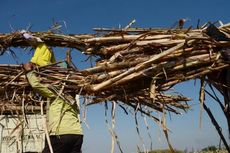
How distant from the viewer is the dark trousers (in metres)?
3.69

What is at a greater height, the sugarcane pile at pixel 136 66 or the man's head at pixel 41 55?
the man's head at pixel 41 55

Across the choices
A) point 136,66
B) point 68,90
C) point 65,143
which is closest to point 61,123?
point 65,143

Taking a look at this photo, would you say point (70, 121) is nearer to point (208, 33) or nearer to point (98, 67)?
point (98, 67)

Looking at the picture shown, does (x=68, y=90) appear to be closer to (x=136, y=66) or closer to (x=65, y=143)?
(x=65, y=143)

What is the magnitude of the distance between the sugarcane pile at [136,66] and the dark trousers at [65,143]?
1.39 feet

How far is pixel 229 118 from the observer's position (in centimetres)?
270

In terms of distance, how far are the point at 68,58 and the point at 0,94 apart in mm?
682

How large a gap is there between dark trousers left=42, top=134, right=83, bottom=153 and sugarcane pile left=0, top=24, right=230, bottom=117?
1.39ft

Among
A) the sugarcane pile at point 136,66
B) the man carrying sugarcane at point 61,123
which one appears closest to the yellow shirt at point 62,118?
the man carrying sugarcane at point 61,123

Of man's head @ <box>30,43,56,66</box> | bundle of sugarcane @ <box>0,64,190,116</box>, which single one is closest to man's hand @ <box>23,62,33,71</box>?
bundle of sugarcane @ <box>0,64,190,116</box>

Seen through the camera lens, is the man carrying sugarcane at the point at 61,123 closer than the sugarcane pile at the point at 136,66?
No

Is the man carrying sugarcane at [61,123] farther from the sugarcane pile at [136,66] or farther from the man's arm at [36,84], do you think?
the sugarcane pile at [136,66]

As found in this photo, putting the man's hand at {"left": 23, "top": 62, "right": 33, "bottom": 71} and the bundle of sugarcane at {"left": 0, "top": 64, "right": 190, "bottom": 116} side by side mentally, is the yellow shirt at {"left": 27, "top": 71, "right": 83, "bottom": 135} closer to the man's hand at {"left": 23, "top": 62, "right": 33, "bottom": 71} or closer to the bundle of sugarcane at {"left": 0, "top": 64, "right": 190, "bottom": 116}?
the bundle of sugarcane at {"left": 0, "top": 64, "right": 190, "bottom": 116}

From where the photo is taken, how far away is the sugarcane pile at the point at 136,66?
2732mm
